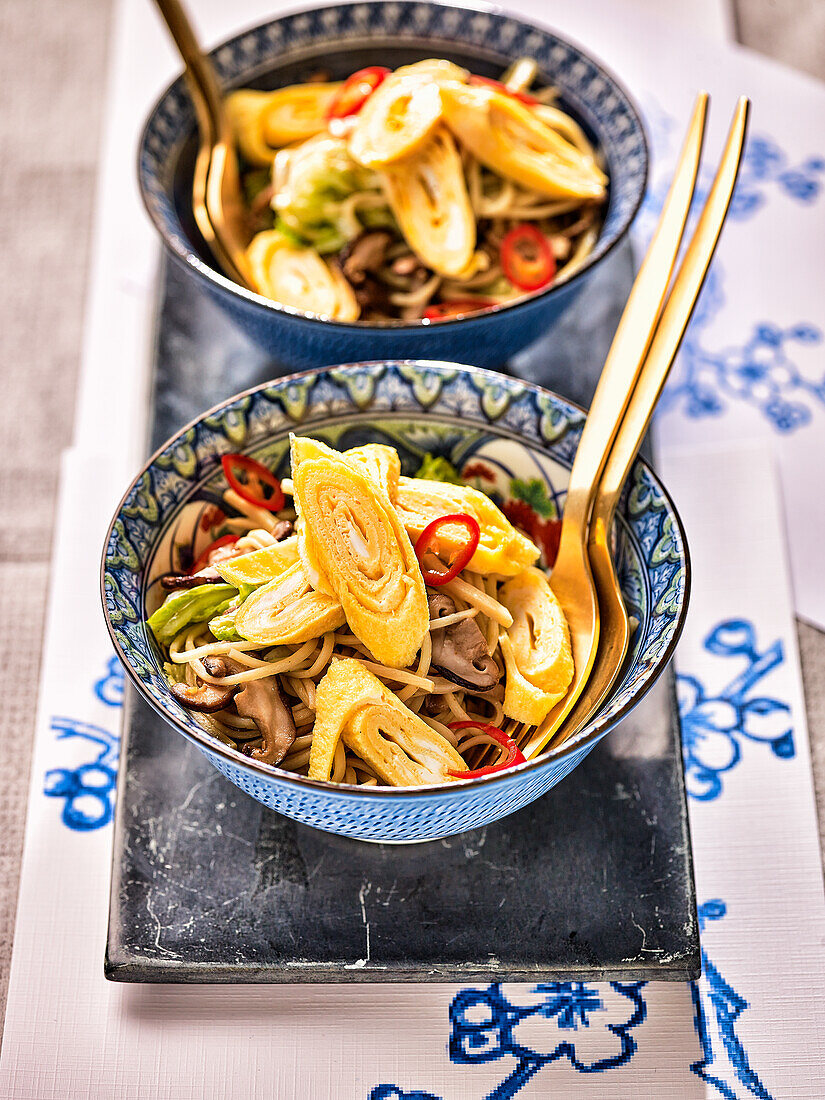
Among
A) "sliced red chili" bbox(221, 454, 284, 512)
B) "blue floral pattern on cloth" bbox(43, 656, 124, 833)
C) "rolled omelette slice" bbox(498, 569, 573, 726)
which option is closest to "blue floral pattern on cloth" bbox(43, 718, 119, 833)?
"blue floral pattern on cloth" bbox(43, 656, 124, 833)

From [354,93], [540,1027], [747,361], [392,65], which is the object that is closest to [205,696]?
[540,1027]

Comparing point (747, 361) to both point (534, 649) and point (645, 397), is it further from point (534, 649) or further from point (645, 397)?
point (534, 649)

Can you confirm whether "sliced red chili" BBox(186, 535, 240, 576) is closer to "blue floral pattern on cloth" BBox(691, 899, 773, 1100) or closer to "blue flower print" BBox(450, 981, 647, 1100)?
"blue flower print" BBox(450, 981, 647, 1100)

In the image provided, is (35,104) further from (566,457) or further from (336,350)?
(566,457)

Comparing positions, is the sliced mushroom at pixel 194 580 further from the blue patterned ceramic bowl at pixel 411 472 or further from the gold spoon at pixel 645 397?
the gold spoon at pixel 645 397

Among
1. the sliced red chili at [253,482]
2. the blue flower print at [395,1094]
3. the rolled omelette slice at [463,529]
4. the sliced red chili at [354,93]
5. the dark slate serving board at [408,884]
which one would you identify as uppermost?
the sliced red chili at [354,93]

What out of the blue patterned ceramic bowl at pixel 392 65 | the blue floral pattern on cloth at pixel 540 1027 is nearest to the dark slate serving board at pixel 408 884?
the blue floral pattern on cloth at pixel 540 1027
